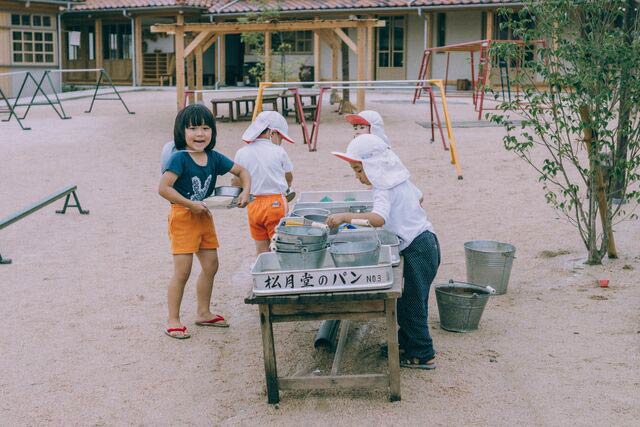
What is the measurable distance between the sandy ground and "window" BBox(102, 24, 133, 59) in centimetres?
1984

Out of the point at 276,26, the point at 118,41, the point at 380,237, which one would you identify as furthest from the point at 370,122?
the point at 118,41

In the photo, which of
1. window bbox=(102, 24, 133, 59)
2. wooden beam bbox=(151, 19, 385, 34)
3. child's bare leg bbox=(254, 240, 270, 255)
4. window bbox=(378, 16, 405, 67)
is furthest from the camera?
window bbox=(102, 24, 133, 59)

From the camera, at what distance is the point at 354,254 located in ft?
12.9

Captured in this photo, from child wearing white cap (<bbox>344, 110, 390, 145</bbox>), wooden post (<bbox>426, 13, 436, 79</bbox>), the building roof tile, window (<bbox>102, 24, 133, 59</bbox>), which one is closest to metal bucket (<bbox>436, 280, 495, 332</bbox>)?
child wearing white cap (<bbox>344, 110, 390, 145</bbox>)

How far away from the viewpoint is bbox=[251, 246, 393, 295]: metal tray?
3848 mm

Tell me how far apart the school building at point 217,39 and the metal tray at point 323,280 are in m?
17.7

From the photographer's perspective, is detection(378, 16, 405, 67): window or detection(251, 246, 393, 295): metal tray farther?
detection(378, 16, 405, 67): window

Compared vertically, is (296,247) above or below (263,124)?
below

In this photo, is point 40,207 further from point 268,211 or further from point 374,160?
point 374,160

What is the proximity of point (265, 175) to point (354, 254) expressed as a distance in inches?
69.6

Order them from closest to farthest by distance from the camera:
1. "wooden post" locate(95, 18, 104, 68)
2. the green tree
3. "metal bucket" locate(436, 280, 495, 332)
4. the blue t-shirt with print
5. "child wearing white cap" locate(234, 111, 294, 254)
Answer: the blue t-shirt with print → "metal bucket" locate(436, 280, 495, 332) → "child wearing white cap" locate(234, 111, 294, 254) → the green tree → "wooden post" locate(95, 18, 104, 68)

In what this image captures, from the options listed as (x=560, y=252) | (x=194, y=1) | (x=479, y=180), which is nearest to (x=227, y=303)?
(x=560, y=252)

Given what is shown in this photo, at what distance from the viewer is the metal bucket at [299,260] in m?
3.97

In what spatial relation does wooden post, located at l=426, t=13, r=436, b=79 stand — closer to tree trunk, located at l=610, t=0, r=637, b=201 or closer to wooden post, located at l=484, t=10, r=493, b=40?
wooden post, located at l=484, t=10, r=493, b=40
